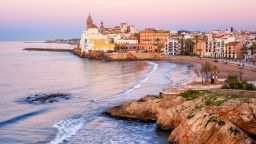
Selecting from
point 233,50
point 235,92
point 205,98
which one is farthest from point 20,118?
point 233,50

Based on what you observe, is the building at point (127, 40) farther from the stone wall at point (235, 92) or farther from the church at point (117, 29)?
the stone wall at point (235, 92)

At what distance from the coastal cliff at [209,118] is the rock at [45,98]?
14728mm

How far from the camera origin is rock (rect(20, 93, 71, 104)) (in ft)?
136

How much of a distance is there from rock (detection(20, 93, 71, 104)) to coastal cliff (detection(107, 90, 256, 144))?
14728 mm

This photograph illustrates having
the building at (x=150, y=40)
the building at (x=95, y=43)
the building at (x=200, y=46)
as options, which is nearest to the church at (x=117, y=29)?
the building at (x=95, y=43)

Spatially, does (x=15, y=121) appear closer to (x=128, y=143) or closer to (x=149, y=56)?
(x=128, y=143)

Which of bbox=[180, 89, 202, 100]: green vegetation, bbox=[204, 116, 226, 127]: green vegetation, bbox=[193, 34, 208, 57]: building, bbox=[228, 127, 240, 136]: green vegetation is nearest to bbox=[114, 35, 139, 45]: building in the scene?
bbox=[193, 34, 208, 57]: building

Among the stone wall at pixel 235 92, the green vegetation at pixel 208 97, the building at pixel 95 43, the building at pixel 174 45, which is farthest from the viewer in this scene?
the building at pixel 95 43

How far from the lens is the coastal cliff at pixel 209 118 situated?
22172mm

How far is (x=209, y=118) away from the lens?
2322 cm

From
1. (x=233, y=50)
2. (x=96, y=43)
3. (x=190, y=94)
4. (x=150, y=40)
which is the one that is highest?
(x=150, y=40)

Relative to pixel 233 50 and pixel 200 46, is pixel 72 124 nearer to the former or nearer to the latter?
pixel 233 50

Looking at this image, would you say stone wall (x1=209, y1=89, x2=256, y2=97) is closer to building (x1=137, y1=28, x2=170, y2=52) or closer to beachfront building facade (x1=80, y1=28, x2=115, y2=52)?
beachfront building facade (x1=80, y1=28, x2=115, y2=52)

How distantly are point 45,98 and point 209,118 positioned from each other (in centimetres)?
2280
